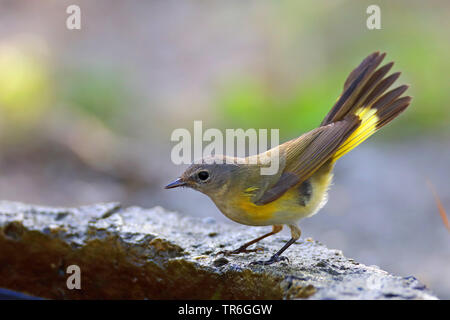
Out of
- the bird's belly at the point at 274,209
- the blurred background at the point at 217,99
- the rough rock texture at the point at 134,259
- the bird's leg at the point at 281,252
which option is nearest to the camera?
the rough rock texture at the point at 134,259

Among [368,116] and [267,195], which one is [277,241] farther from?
[368,116]

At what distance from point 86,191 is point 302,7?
5.41 metres

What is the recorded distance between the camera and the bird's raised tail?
3.92 metres

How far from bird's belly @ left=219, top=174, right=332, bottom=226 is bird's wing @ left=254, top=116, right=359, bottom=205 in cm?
5

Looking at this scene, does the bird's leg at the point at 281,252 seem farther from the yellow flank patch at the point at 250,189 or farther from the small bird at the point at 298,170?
the yellow flank patch at the point at 250,189

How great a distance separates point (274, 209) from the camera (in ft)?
12.0

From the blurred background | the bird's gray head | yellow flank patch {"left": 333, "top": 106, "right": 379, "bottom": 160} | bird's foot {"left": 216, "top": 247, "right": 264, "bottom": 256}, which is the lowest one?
bird's foot {"left": 216, "top": 247, "right": 264, "bottom": 256}

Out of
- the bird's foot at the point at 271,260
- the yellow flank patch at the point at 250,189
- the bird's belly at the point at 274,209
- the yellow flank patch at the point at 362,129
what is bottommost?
the bird's foot at the point at 271,260

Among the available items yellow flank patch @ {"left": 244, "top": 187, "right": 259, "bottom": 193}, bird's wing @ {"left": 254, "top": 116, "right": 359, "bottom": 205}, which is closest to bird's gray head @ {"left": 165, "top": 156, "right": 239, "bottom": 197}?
yellow flank patch @ {"left": 244, "top": 187, "right": 259, "bottom": 193}

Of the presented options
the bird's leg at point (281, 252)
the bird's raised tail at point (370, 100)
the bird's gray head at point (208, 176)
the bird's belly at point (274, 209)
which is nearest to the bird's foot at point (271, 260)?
the bird's leg at point (281, 252)

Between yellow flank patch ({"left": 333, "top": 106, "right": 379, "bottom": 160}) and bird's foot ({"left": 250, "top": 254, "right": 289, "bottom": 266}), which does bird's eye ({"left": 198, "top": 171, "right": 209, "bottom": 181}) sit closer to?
bird's foot ({"left": 250, "top": 254, "right": 289, "bottom": 266})

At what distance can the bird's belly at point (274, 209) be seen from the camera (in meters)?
3.64

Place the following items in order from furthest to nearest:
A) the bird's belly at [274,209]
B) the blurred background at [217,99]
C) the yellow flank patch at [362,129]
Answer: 1. the blurred background at [217,99]
2. the yellow flank patch at [362,129]
3. the bird's belly at [274,209]

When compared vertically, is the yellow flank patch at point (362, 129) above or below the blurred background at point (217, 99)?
below
